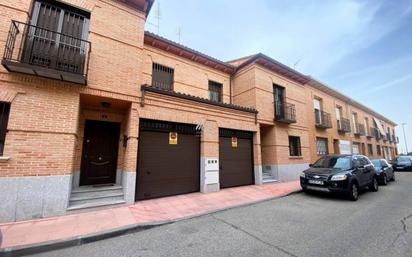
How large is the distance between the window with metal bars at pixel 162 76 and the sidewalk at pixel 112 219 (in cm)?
516

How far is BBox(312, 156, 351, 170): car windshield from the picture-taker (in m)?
7.27

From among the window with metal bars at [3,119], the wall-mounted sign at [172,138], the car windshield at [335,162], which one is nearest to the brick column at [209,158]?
the wall-mounted sign at [172,138]

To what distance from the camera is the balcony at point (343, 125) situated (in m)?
16.2

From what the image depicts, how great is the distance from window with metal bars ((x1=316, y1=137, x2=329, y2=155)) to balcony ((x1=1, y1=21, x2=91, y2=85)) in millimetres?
14950

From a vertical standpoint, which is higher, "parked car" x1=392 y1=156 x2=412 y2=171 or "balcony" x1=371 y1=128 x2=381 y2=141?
"balcony" x1=371 y1=128 x2=381 y2=141

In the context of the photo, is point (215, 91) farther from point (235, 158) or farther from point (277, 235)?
point (277, 235)

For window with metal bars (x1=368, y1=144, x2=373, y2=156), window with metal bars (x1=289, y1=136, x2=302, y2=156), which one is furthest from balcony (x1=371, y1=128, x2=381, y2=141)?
window with metal bars (x1=289, y1=136, x2=302, y2=156)

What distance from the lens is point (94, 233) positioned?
147 inches

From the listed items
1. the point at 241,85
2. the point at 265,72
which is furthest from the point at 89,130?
the point at 265,72

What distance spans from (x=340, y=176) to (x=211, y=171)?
474cm

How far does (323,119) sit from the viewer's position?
14.4m

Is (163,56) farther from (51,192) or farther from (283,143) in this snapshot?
(283,143)

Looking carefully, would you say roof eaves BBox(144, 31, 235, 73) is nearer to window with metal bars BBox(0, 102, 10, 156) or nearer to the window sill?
window with metal bars BBox(0, 102, 10, 156)

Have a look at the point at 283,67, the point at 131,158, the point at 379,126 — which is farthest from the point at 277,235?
the point at 379,126
